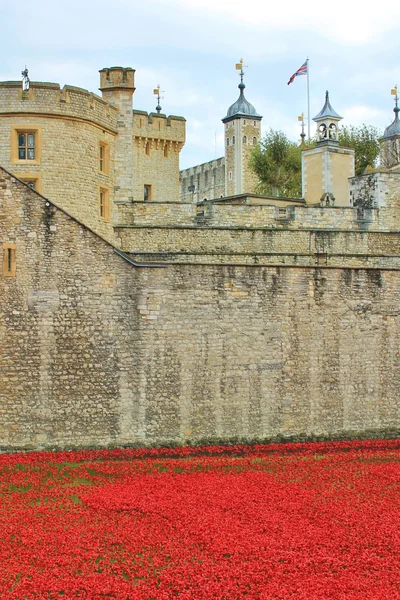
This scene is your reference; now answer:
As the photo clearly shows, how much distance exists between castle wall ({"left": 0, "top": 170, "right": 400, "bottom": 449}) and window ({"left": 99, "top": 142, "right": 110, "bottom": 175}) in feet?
22.0

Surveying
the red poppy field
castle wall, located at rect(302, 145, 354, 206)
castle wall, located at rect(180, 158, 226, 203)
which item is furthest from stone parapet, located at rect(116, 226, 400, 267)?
castle wall, located at rect(180, 158, 226, 203)

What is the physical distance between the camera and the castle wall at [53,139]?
26625mm

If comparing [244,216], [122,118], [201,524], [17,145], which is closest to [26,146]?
[17,145]

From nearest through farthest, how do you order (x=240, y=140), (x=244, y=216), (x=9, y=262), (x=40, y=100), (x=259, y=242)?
(x=9, y=262)
(x=40, y=100)
(x=259, y=242)
(x=244, y=216)
(x=240, y=140)

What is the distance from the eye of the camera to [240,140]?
95.9 meters

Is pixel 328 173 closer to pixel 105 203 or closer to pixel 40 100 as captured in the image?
pixel 105 203

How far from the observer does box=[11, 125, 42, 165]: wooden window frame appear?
26.6m

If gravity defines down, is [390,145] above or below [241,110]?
below

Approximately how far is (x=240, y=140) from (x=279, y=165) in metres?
27.1

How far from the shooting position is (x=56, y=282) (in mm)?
22156

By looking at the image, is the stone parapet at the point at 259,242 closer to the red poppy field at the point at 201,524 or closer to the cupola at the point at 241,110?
the red poppy field at the point at 201,524

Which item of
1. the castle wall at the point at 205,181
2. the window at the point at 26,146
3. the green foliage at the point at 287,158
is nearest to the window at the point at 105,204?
the window at the point at 26,146

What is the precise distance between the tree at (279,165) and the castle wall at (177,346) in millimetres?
43308

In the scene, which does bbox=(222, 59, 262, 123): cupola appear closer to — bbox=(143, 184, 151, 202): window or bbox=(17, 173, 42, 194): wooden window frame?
bbox=(143, 184, 151, 202): window
